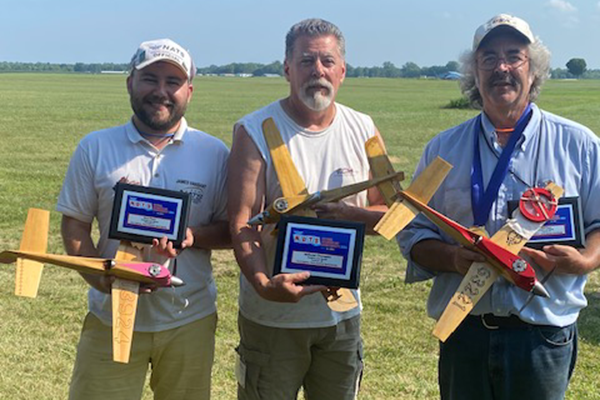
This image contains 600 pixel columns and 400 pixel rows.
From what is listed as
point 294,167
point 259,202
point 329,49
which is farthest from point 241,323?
point 329,49

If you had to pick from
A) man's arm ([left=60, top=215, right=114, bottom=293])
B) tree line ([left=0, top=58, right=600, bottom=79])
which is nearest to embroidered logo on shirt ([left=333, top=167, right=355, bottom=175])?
man's arm ([left=60, top=215, right=114, bottom=293])

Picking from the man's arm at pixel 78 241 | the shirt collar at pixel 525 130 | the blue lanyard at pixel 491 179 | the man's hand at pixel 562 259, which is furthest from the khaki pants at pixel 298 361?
the shirt collar at pixel 525 130

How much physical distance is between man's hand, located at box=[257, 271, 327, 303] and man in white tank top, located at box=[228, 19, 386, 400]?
0.02 meters

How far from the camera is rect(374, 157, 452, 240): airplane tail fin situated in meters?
3.35

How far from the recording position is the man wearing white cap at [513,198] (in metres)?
3.31

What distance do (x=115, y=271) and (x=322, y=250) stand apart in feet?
3.50

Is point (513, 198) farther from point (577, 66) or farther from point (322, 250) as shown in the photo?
point (577, 66)

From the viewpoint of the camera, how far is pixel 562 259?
315 cm

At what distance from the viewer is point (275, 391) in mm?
3820

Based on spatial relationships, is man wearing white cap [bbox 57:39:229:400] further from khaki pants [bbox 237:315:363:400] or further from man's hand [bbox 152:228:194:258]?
khaki pants [bbox 237:315:363:400]

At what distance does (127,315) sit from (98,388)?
1.91ft

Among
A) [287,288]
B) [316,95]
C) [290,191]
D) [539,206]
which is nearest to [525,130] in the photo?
[539,206]

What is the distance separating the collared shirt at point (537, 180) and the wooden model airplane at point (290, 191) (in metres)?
0.46

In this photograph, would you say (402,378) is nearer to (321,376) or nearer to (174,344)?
(321,376)
